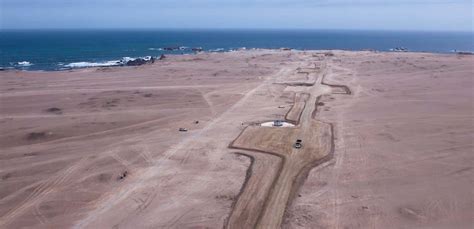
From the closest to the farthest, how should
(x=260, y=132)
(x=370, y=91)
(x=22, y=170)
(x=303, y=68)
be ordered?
1. (x=22, y=170)
2. (x=260, y=132)
3. (x=370, y=91)
4. (x=303, y=68)

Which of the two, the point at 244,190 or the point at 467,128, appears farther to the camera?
the point at 467,128

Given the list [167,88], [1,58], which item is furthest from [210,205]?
[1,58]

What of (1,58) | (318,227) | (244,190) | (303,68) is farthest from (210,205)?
(1,58)

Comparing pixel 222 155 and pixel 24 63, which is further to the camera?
pixel 24 63

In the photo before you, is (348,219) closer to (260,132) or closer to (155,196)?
(155,196)

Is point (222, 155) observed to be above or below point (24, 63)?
below

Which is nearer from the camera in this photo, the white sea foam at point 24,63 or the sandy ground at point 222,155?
the sandy ground at point 222,155

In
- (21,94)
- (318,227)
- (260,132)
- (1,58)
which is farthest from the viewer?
(1,58)
